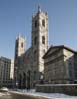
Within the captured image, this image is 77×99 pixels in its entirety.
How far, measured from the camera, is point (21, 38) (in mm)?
→ 106875

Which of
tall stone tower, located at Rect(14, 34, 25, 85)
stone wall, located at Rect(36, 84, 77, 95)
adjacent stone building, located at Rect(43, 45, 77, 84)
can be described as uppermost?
tall stone tower, located at Rect(14, 34, 25, 85)

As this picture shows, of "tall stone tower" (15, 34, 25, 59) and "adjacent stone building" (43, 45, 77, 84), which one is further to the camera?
"tall stone tower" (15, 34, 25, 59)

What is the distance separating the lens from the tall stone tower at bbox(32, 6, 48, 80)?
74812 millimetres

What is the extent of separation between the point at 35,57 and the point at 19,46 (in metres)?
28.4

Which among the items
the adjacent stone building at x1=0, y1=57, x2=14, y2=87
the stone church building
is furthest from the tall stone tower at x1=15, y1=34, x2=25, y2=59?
the adjacent stone building at x1=0, y1=57, x2=14, y2=87

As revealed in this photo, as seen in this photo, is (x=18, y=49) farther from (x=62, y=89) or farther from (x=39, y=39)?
(x=62, y=89)

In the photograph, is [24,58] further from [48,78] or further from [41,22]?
[48,78]

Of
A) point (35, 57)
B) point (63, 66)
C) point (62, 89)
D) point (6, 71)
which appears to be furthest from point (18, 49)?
point (62, 89)

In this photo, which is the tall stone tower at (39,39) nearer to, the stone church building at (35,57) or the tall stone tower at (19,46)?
the stone church building at (35,57)

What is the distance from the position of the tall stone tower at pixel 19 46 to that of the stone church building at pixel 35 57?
27.2 ft

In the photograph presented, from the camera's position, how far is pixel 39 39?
78375mm

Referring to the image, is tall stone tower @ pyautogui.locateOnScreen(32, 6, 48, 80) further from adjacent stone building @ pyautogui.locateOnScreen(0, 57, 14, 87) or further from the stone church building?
adjacent stone building @ pyautogui.locateOnScreen(0, 57, 14, 87)

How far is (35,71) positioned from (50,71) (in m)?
18.4

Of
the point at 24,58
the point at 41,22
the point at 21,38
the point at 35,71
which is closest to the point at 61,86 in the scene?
the point at 35,71
